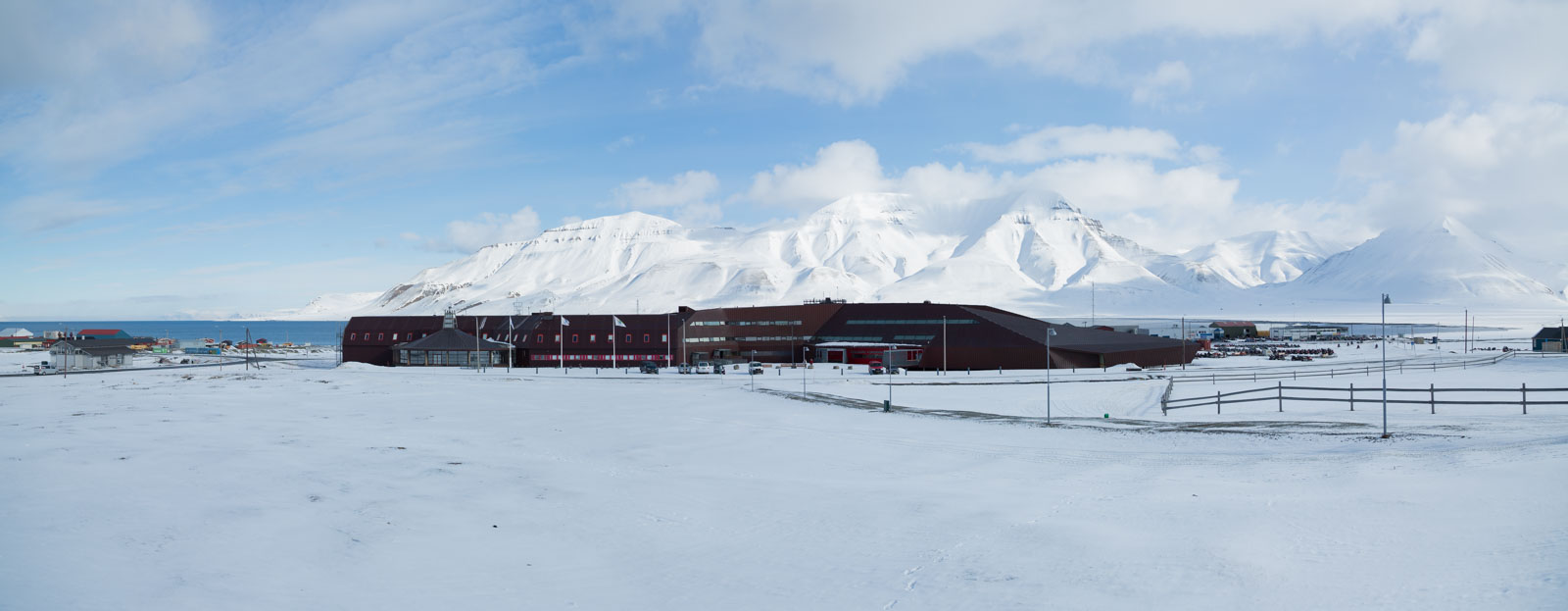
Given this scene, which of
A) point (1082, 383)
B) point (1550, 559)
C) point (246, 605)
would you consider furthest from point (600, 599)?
point (1082, 383)

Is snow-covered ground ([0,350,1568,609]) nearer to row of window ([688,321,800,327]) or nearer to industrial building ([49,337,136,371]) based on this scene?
industrial building ([49,337,136,371])

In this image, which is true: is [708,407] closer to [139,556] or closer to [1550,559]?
[139,556]

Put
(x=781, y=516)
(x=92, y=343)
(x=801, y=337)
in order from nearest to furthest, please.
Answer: (x=781, y=516) < (x=92, y=343) < (x=801, y=337)

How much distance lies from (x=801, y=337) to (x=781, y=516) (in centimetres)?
8911

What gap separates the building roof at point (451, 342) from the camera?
9262cm

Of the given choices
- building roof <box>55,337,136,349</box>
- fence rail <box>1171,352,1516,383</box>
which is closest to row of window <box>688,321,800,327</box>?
fence rail <box>1171,352,1516,383</box>

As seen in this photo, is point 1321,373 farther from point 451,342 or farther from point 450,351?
point 451,342

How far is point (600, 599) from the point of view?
499 inches

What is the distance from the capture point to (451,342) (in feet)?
306

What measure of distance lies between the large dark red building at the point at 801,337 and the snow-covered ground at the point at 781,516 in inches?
1987

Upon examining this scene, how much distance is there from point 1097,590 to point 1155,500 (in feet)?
22.3

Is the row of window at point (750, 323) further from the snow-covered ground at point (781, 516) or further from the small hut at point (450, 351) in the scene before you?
the snow-covered ground at point (781, 516)

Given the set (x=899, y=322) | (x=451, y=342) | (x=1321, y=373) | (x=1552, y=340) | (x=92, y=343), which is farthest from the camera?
(x=1552, y=340)

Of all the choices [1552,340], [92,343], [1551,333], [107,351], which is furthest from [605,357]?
[1551,333]
